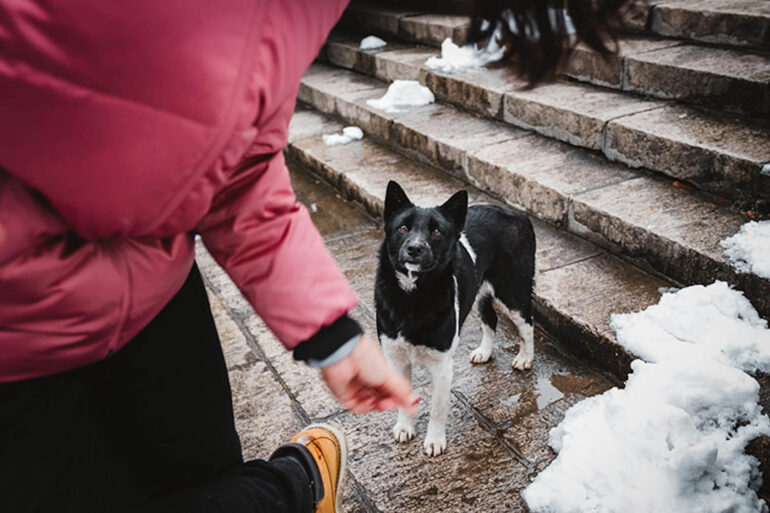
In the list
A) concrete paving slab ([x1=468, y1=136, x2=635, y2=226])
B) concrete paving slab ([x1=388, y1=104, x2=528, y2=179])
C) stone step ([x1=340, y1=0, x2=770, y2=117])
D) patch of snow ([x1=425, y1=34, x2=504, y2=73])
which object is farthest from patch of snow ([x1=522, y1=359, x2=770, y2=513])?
patch of snow ([x1=425, y1=34, x2=504, y2=73])

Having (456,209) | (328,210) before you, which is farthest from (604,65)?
(456,209)

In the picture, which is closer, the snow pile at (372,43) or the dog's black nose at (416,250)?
the dog's black nose at (416,250)

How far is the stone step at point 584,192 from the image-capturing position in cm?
304

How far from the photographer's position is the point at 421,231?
2.58 metres

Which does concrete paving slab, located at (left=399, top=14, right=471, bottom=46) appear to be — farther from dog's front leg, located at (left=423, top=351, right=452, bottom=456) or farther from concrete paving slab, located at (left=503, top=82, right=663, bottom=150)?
dog's front leg, located at (left=423, top=351, right=452, bottom=456)

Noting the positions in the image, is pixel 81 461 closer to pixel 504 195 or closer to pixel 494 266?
pixel 494 266

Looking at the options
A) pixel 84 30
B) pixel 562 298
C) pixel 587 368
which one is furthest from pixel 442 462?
pixel 84 30

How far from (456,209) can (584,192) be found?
1305mm

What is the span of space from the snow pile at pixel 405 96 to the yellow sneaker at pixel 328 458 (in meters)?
4.04

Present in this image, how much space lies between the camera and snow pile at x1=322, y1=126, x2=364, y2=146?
5.94 metres

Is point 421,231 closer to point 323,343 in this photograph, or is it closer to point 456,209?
point 456,209

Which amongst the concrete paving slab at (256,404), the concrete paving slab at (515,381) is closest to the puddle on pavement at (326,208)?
the concrete paving slab at (256,404)

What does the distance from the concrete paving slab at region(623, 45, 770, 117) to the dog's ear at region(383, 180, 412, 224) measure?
219 centimetres

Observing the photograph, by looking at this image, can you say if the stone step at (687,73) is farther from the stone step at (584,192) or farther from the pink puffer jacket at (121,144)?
the pink puffer jacket at (121,144)
